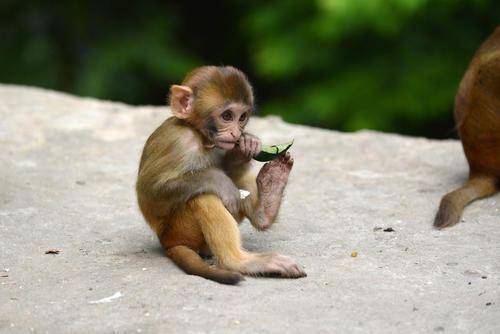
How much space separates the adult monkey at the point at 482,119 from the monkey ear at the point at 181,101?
2.42m

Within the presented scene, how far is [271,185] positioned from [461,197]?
1.82m

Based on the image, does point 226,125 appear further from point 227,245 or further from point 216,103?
point 227,245

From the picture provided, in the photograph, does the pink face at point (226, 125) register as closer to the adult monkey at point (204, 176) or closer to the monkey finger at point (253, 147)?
the adult monkey at point (204, 176)

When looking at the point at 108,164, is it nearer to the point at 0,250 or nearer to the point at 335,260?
the point at 0,250

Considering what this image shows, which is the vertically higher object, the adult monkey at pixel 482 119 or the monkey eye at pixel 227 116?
the monkey eye at pixel 227 116

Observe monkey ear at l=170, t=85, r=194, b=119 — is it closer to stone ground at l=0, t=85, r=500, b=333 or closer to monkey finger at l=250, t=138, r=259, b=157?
monkey finger at l=250, t=138, r=259, b=157

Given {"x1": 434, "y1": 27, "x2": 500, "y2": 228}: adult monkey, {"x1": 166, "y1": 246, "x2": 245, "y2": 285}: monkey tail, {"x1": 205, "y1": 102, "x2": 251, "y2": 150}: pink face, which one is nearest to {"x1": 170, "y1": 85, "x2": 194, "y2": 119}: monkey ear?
{"x1": 205, "y1": 102, "x2": 251, "y2": 150}: pink face

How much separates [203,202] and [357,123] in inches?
258

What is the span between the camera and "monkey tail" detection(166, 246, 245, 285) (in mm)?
5629

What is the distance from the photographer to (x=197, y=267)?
5.79 meters

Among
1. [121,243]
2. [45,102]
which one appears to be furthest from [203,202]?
[45,102]

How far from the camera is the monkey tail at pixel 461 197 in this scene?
275 inches

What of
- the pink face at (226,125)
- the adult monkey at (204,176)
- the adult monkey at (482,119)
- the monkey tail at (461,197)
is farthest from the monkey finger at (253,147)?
the adult monkey at (482,119)

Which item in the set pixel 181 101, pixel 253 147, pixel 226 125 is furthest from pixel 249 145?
pixel 181 101
